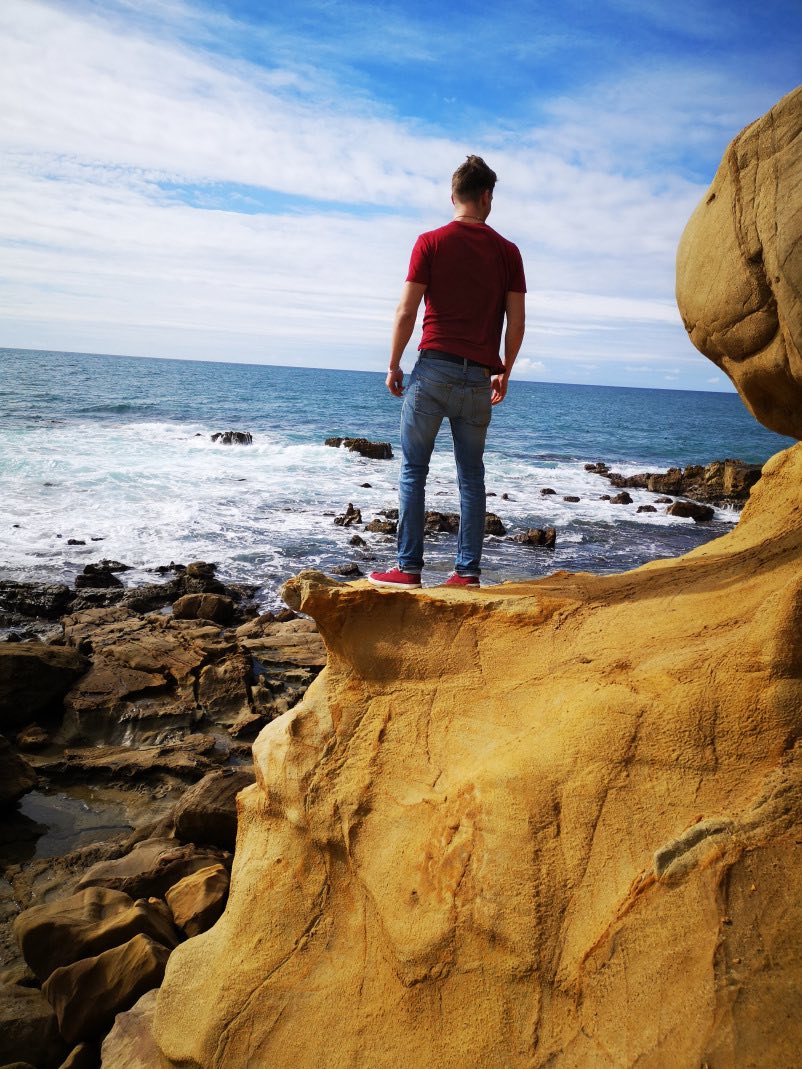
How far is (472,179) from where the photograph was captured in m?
3.85

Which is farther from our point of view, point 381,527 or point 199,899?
point 381,527

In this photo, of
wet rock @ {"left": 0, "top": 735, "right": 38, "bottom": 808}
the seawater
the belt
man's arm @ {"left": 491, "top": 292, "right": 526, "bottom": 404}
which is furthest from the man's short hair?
the seawater

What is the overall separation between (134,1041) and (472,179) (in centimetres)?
418

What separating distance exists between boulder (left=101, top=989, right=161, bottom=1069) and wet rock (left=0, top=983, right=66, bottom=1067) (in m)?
0.29

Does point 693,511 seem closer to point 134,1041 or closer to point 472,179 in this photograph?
point 472,179

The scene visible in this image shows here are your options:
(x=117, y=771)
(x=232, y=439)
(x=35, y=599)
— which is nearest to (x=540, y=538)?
(x=35, y=599)

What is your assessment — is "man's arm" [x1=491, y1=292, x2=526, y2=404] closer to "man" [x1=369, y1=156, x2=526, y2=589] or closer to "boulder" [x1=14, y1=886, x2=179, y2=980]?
"man" [x1=369, y1=156, x2=526, y2=589]

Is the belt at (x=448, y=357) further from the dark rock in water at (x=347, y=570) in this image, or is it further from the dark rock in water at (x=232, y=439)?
the dark rock in water at (x=232, y=439)

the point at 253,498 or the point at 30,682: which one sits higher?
the point at 253,498


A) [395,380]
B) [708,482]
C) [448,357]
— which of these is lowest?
[708,482]

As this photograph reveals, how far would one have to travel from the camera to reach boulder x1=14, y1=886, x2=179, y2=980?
3.56 metres

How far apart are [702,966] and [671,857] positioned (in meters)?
0.27

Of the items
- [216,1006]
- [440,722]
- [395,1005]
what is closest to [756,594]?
[440,722]

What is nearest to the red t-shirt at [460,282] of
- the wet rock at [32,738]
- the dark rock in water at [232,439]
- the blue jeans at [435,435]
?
the blue jeans at [435,435]
